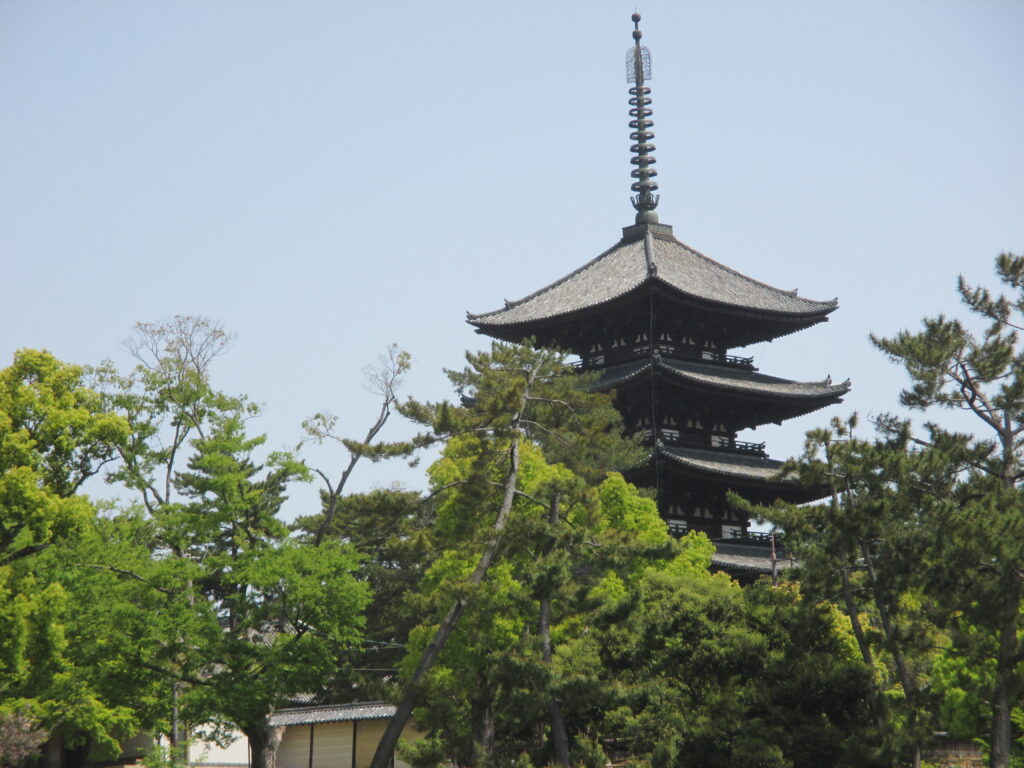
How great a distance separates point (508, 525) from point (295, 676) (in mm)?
5332

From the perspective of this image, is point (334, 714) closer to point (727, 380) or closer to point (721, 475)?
point (721, 475)

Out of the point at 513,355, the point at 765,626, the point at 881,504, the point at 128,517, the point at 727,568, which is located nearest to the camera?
the point at 881,504

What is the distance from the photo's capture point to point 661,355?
4447 centimetres

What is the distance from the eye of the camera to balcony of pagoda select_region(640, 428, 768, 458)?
140 ft

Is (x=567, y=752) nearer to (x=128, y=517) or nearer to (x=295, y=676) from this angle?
(x=295, y=676)

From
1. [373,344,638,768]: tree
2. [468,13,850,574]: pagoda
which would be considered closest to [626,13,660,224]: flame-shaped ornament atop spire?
[468,13,850,574]: pagoda

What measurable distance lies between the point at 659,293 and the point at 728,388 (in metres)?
4.01

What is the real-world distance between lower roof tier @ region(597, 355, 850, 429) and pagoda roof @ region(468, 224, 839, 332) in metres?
2.35

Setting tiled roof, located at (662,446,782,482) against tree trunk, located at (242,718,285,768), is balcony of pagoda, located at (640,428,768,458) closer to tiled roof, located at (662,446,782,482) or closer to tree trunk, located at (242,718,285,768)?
tiled roof, located at (662,446,782,482)

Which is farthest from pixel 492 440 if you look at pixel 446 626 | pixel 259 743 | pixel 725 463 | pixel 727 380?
pixel 727 380

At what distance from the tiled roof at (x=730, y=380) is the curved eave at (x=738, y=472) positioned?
2345 mm

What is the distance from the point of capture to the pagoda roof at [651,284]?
44531 mm

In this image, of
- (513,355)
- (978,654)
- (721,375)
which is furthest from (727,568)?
(978,654)

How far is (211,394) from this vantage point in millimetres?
29797
